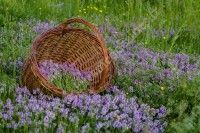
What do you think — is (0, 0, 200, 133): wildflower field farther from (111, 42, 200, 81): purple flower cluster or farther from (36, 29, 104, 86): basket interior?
(36, 29, 104, 86): basket interior

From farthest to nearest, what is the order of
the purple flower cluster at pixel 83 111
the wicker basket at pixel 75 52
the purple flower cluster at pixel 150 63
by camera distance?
the purple flower cluster at pixel 150 63
the wicker basket at pixel 75 52
the purple flower cluster at pixel 83 111

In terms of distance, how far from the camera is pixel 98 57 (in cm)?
542

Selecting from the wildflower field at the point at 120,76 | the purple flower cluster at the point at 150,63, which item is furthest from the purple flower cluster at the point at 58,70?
the purple flower cluster at the point at 150,63

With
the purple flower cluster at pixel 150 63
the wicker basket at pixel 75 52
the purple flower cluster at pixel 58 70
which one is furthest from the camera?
the purple flower cluster at pixel 150 63

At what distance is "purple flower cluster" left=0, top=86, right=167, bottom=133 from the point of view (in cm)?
410

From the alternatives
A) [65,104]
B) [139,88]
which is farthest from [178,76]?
[65,104]

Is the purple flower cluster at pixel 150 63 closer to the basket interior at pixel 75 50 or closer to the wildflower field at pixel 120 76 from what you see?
the wildflower field at pixel 120 76

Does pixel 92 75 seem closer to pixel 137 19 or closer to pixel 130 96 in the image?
pixel 130 96

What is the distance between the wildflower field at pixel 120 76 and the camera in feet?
13.7

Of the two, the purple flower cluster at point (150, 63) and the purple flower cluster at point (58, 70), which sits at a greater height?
the purple flower cluster at point (58, 70)

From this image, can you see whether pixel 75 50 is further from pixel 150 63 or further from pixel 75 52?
pixel 150 63

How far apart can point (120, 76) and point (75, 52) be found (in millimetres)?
705

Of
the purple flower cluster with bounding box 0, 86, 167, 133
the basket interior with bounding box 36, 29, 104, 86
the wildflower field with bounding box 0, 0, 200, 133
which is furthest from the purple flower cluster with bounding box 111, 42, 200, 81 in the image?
the purple flower cluster with bounding box 0, 86, 167, 133

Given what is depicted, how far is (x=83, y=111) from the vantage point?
4.27m
